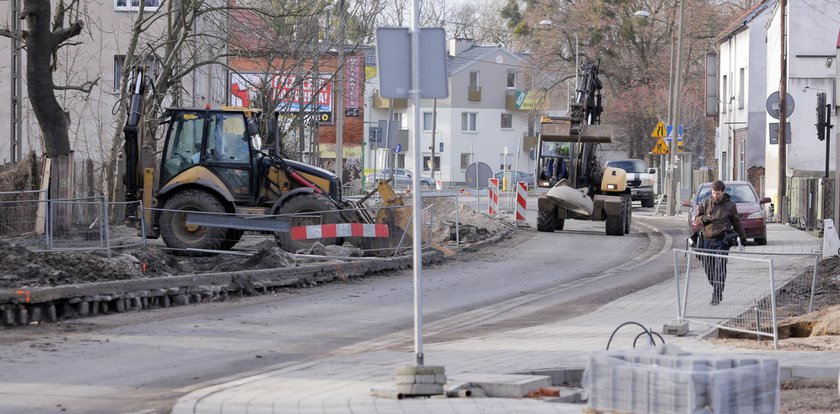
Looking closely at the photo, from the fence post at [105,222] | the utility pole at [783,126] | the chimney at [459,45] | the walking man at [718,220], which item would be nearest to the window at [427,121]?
the chimney at [459,45]

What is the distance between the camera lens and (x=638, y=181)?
5050cm

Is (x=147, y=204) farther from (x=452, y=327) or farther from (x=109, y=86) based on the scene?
(x=109, y=86)

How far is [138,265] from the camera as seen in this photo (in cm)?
1641

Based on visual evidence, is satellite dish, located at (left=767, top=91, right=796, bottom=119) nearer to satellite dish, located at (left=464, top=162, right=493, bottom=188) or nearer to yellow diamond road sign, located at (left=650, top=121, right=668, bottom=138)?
yellow diamond road sign, located at (left=650, top=121, right=668, bottom=138)

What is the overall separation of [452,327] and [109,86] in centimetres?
2967

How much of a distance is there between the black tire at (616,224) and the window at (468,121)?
5622 centimetres

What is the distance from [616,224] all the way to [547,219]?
1766mm

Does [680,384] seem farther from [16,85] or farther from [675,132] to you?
[675,132]

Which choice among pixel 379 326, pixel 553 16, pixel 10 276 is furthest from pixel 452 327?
pixel 553 16

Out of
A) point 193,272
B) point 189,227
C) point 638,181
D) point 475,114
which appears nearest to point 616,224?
point 189,227

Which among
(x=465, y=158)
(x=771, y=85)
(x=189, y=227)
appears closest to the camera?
(x=189, y=227)

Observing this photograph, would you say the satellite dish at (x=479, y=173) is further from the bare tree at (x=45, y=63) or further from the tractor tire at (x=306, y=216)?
the bare tree at (x=45, y=63)

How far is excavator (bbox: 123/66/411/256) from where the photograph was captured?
796 inches

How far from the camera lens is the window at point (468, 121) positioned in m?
86.6
